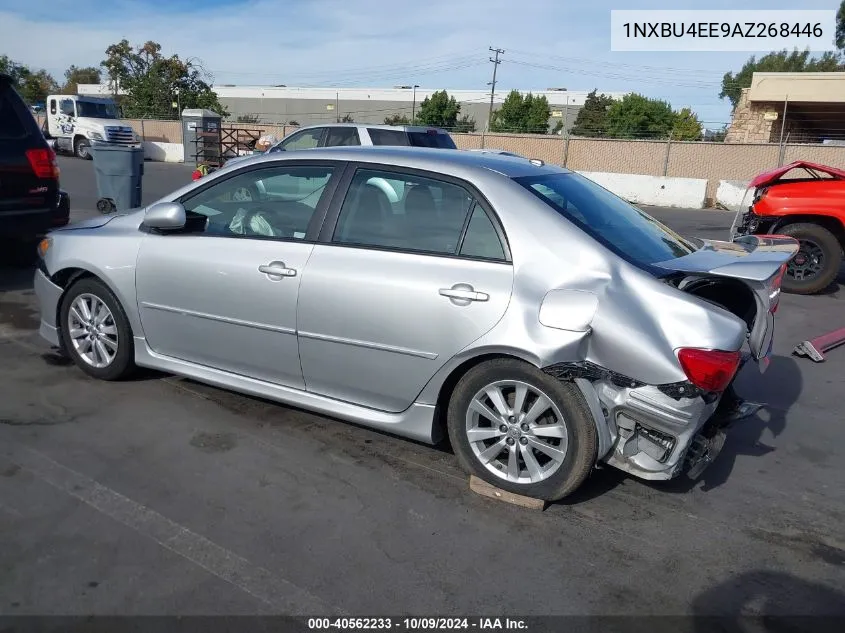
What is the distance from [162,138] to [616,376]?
38.6 metres

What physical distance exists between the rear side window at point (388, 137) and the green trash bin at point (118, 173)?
370 cm

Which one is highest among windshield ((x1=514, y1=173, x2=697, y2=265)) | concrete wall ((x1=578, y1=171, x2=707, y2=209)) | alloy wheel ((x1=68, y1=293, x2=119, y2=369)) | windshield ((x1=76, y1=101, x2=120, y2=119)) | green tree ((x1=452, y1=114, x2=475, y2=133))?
green tree ((x1=452, y1=114, x2=475, y2=133))

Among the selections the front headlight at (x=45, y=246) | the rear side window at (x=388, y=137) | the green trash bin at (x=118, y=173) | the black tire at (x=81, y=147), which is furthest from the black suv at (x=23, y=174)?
the black tire at (x=81, y=147)

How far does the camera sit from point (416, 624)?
8.75 ft

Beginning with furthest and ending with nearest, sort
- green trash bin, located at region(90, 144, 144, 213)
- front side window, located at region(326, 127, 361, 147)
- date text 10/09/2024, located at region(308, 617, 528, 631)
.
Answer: front side window, located at region(326, 127, 361, 147) < green trash bin, located at region(90, 144, 144, 213) < date text 10/09/2024, located at region(308, 617, 528, 631)

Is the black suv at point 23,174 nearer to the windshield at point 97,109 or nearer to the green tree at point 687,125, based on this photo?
the windshield at point 97,109

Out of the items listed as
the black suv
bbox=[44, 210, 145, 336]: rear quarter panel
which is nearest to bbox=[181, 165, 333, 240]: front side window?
bbox=[44, 210, 145, 336]: rear quarter panel

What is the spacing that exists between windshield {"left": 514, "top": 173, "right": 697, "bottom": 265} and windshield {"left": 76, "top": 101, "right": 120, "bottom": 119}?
30.4 meters

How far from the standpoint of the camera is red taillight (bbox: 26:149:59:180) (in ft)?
23.6

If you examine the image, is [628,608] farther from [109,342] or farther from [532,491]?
[109,342]

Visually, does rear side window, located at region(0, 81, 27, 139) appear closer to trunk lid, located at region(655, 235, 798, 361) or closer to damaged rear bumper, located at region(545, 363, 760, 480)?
damaged rear bumper, located at region(545, 363, 760, 480)

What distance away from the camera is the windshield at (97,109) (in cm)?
2967

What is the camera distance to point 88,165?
26.2 meters

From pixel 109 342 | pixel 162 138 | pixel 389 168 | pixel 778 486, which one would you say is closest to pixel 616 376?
pixel 778 486
